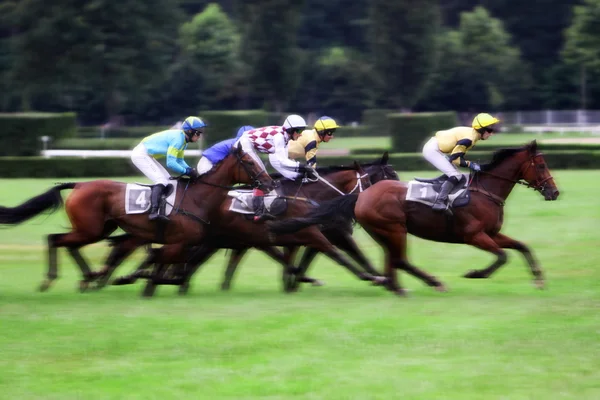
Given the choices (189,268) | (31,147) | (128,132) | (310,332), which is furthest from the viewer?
(128,132)

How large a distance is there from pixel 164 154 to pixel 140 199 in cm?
53

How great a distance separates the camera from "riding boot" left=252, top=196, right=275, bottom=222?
11.0m

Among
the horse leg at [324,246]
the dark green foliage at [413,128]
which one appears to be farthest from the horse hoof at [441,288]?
the dark green foliage at [413,128]

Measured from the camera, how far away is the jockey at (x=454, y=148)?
35.0 ft

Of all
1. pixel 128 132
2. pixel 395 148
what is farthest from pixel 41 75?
pixel 395 148

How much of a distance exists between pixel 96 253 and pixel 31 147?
16219 mm

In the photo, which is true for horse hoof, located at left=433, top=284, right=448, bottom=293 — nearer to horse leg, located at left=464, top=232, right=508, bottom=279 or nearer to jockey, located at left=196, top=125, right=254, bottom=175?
horse leg, located at left=464, top=232, right=508, bottom=279

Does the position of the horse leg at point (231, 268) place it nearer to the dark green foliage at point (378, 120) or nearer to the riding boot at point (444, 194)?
the riding boot at point (444, 194)

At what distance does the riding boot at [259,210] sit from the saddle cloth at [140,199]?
0.82 meters

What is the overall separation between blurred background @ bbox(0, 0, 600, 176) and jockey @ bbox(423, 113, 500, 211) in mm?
33126

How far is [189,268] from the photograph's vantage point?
11.1 m

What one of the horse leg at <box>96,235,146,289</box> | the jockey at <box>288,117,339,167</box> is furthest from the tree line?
the horse leg at <box>96,235,146,289</box>

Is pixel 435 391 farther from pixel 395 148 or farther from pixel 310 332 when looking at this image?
pixel 395 148

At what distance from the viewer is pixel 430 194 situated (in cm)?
1070
